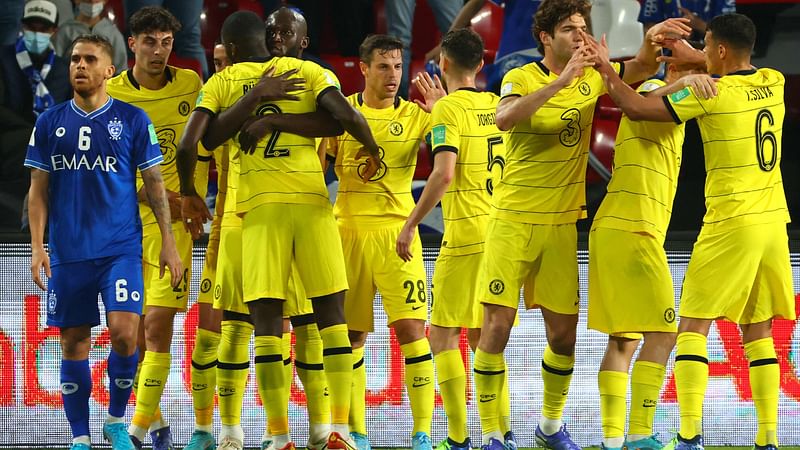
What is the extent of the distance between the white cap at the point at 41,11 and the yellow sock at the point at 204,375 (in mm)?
3552

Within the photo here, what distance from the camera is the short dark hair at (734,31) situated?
6.11 metres

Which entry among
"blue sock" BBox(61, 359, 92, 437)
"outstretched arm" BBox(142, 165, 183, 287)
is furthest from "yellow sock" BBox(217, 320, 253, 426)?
"blue sock" BBox(61, 359, 92, 437)

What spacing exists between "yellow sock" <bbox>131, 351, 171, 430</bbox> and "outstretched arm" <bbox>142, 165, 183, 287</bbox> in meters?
0.63

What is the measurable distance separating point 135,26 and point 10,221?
2300 millimetres

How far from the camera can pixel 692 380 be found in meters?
6.10

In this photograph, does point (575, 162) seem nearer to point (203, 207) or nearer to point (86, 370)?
point (203, 207)

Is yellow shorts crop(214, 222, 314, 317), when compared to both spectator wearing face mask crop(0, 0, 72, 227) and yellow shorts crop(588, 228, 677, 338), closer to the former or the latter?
yellow shorts crop(588, 228, 677, 338)

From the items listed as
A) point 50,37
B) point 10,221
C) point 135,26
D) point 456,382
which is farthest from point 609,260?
point 50,37

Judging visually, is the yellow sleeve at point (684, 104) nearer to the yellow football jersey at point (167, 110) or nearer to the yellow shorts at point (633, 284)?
the yellow shorts at point (633, 284)

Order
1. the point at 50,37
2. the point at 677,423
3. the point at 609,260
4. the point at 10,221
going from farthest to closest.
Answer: the point at 50,37
the point at 10,221
the point at 677,423
the point at 609,260

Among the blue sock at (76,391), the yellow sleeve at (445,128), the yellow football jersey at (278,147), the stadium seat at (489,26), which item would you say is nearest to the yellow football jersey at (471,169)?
the yellow sleeve at (445,128)

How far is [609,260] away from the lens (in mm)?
5926

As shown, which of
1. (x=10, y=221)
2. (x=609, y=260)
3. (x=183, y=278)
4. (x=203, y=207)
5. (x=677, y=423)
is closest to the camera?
(x=609, y=260)

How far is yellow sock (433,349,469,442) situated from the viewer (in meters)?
6.48
